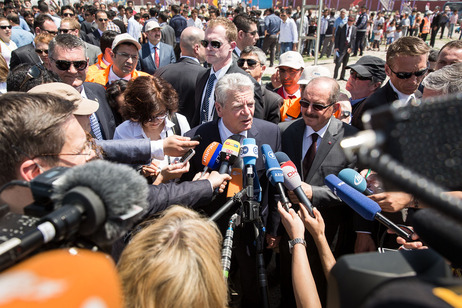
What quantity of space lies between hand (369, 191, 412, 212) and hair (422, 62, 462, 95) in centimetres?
78

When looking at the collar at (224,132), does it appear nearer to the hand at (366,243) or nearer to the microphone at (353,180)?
the microphone at (353,180)

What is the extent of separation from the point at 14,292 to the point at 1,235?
24 cm

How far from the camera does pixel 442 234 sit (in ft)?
2.37

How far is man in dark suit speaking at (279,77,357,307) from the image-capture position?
2.47 metres

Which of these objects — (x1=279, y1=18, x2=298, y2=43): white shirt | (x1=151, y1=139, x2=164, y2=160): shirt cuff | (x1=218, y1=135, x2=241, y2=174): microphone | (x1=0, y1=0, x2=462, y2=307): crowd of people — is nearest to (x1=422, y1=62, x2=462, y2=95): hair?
(x1=0, y1=0, x2=462, y2=307): crowd of people

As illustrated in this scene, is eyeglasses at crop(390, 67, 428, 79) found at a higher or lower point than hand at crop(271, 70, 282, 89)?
higher

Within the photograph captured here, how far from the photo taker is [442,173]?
1.91 feet

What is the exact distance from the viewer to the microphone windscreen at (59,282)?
53 centimetres

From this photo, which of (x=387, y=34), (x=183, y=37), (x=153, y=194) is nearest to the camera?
(x=153, y=194)

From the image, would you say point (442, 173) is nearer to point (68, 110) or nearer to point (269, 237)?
point (68, 110)

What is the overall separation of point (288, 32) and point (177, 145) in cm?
1146

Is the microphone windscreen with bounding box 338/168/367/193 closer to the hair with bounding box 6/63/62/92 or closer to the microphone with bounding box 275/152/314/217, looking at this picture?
the microphone with bounding box 275/152/314/217

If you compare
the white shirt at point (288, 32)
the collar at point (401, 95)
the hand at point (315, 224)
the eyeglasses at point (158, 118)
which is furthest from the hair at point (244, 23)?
the white shirt at point (288, 32)

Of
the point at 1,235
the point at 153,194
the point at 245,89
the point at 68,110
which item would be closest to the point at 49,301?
the point at 1,235
